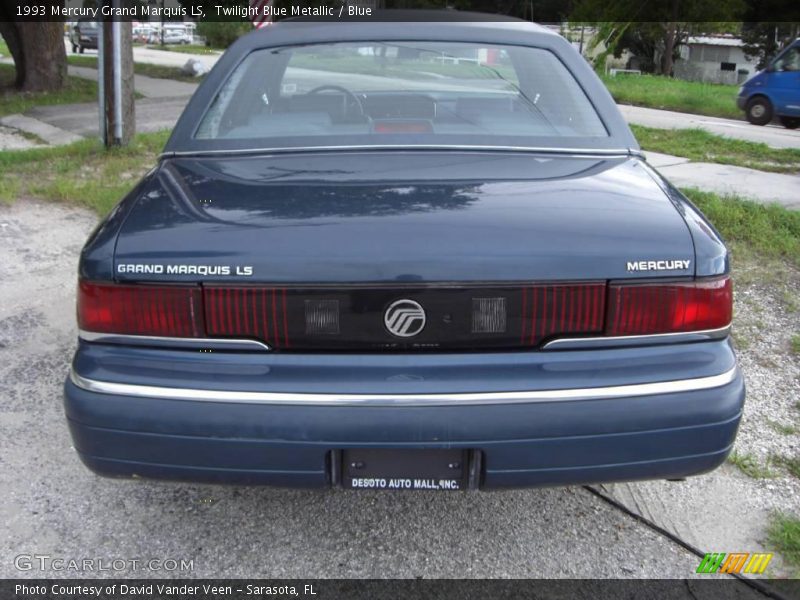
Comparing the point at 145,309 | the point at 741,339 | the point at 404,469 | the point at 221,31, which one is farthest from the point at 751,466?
the point at 221,31

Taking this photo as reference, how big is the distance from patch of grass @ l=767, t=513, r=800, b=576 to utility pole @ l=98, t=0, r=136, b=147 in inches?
293

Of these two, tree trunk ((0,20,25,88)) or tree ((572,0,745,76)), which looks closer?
tree trunk ((0,20,25,88))

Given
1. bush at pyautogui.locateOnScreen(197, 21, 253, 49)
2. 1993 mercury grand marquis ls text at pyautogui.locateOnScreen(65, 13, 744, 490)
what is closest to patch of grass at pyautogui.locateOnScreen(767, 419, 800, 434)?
1993 mercury grand marquis ls text at pyautogui.locateOnScreen(65, 13, 744, 490)

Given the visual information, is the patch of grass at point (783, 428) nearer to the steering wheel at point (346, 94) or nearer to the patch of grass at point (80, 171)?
the steering wheel at point (346, 94)

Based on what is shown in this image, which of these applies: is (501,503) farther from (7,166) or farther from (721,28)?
A: (721,28)

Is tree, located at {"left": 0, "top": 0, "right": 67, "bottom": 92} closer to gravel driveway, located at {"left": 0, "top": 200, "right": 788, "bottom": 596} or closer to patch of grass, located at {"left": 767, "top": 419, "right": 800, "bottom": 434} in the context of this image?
gravel driveway, located at {"left": 0, "top": 200, "right": 788, "bottom": 596}

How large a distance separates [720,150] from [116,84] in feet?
21.7

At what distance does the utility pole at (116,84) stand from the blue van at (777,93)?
1306 centimetres

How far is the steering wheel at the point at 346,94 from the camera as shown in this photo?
3.43 metres

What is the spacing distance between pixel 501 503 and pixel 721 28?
131 ft

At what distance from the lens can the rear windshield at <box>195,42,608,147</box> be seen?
10.3ft

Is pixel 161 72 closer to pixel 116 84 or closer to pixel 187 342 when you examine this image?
pixel 116 84

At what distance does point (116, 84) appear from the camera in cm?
855

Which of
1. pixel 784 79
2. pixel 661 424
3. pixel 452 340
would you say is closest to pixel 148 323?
pixel 452 340
